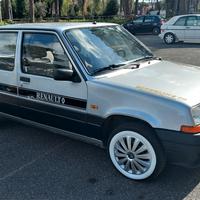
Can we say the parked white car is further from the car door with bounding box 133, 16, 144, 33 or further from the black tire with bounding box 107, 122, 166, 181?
the black tire with bounding box 107, 122, 166, 181

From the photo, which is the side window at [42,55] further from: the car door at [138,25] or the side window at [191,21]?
the car door at [138,25]

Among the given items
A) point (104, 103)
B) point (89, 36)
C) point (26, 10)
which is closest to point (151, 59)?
point (89, 36)

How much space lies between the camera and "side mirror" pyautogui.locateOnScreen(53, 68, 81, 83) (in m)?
3.81

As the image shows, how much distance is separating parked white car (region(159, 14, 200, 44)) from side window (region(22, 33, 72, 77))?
1309 cm

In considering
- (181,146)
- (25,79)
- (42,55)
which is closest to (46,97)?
(25,79)

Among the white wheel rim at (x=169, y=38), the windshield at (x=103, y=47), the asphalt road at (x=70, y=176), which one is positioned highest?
the windshield at (x=103, y=47)

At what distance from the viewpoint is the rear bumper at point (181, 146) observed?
127 inches

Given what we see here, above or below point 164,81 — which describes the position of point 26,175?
below

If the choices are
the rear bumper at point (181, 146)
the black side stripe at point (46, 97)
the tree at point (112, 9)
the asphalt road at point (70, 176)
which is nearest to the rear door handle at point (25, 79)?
the black side stripe at point (46, 97)

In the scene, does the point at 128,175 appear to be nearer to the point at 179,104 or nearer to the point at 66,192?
the point at 66,192

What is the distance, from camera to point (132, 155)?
3.69 meters

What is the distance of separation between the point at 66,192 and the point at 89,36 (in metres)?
1.95

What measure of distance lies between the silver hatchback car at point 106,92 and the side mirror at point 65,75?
0.4 inches

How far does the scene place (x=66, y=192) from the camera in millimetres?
3570
